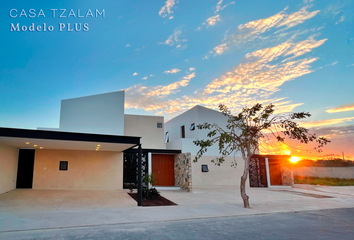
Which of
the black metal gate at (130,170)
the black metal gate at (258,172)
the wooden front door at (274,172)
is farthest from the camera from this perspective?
the wooden front door at (274,172)

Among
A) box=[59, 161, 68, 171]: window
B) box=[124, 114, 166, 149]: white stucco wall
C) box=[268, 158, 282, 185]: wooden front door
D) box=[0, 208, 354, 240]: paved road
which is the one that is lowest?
box=[0, 208, 354, 240]: paved road

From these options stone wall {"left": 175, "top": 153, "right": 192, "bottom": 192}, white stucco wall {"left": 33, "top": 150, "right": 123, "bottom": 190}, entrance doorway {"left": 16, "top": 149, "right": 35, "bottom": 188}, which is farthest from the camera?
stone wall {"left": 175, "top": 153, "right": 192, "bottom": 192}

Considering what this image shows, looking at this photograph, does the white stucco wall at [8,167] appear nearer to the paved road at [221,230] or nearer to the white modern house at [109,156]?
the white modern house at [109,156]

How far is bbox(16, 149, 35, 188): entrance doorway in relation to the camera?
43.8 feet

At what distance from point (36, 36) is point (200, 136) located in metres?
11.9

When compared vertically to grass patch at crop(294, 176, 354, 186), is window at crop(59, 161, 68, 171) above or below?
above

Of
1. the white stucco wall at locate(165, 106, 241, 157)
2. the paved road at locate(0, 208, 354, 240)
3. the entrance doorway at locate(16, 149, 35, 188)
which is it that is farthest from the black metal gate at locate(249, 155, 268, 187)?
the entrance doorway at locate(16, 149, 35, 188)

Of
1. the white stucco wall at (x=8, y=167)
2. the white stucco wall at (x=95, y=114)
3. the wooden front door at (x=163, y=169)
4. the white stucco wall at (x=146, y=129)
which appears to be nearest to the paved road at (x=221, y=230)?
the white stucco wall at (x=8, y=167)

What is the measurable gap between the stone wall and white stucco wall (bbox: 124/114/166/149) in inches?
92.9

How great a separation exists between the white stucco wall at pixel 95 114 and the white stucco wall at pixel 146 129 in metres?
1.31

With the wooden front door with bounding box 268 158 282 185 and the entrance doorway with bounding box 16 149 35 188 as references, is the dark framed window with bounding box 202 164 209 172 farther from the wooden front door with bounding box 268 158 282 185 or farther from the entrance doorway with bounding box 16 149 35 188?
the entrance doorway with bounding box 16 149 35 188

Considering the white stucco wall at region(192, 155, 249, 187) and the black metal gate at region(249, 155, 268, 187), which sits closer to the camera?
the white stucco wall at region(192, 155, 249, 187)

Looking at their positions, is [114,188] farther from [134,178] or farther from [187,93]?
[187,93]

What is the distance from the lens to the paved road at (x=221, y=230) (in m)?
5.29
